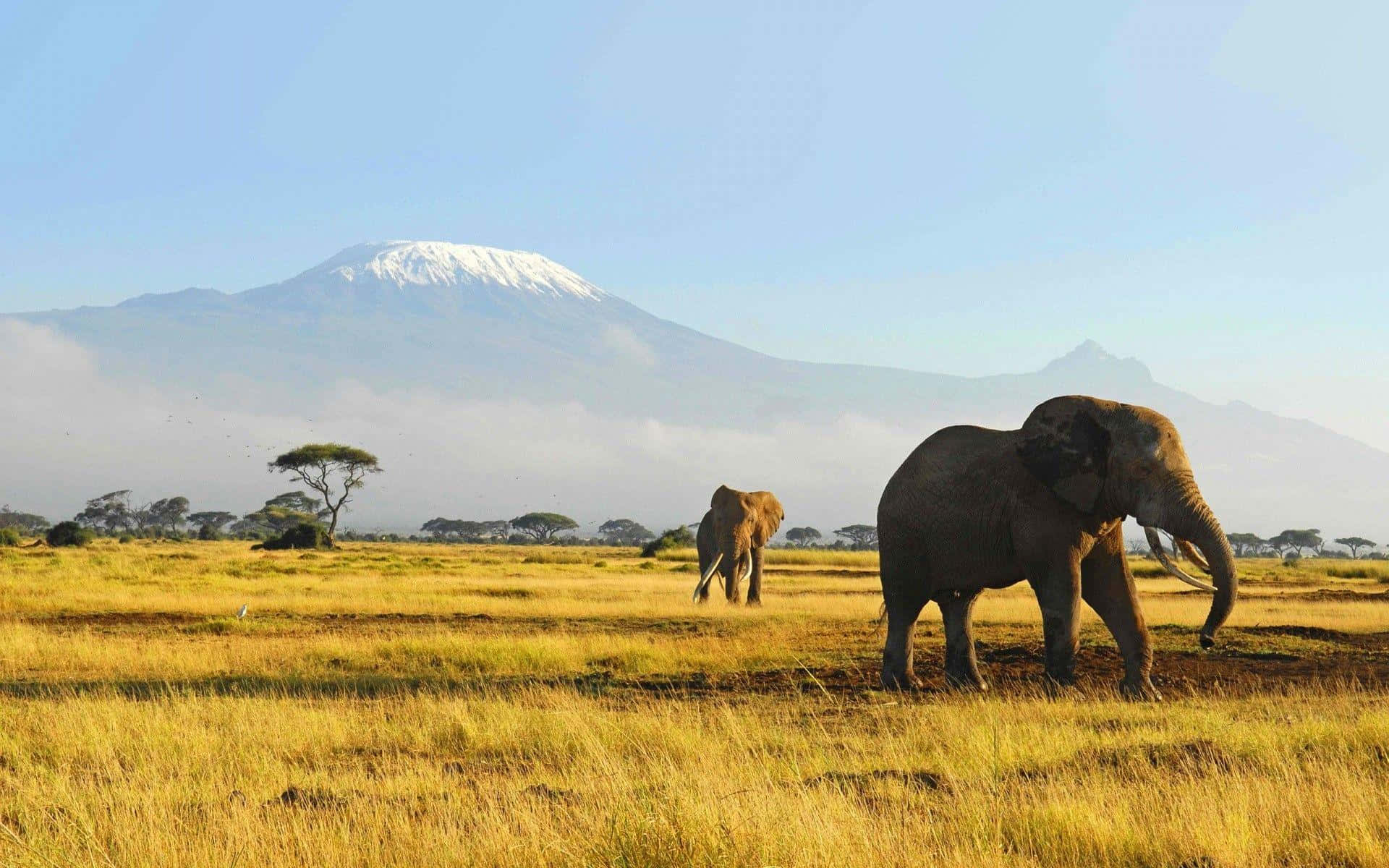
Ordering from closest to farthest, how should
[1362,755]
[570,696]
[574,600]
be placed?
[1362,755] < [570,696] < [574,600]

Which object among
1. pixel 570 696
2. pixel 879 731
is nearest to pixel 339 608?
→ pixel 570 696

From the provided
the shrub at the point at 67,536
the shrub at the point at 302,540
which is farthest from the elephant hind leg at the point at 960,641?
the shrub at the point at 67,536

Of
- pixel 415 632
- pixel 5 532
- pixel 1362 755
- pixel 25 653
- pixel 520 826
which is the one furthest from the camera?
pixel 5 532

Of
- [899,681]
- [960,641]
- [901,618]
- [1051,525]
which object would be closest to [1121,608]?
[1051,525]

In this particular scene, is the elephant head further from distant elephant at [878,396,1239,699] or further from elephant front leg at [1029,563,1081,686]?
elephant front leg at [1029,563,1081,686]

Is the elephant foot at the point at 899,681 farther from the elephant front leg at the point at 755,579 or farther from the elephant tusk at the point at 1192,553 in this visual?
the elephant front leg at the point at 755,579

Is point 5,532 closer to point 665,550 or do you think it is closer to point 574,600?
point 665,550

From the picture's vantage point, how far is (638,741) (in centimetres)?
933

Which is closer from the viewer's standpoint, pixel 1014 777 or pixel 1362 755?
pixel 1014 777

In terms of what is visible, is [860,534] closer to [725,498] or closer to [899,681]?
[725,498]

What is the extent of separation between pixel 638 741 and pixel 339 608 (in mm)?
17848

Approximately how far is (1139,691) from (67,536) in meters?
63.5

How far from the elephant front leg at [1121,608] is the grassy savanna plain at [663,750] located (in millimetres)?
340

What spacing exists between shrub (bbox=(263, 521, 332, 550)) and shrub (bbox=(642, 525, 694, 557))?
57.8 feet
